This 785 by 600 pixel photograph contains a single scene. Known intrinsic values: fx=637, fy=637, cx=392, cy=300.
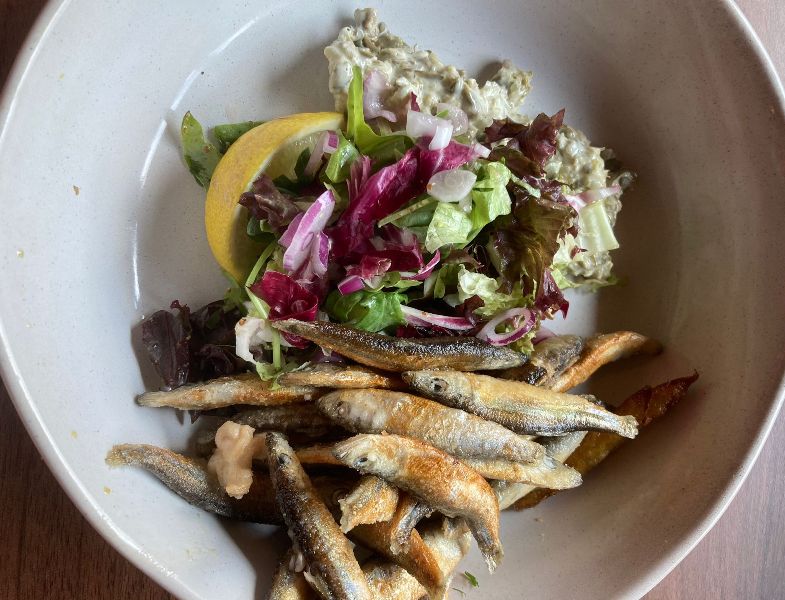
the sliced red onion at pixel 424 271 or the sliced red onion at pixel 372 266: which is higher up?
the sliced red onion at pixel 424 271

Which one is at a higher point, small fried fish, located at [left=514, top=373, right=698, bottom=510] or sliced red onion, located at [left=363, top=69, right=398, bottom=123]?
sliced red onion, located at [left=363, top=69, right=398, bottom=123]

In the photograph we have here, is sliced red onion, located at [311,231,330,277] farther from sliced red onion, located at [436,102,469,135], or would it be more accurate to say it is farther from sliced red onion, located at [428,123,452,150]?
sliced red onion, located at [436,102,469,135]

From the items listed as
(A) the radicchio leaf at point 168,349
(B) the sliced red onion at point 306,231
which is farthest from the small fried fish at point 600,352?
(A) the radicchio leaf at point 168,349

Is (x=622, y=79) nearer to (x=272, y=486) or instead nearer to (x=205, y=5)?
(x=205, y=5)

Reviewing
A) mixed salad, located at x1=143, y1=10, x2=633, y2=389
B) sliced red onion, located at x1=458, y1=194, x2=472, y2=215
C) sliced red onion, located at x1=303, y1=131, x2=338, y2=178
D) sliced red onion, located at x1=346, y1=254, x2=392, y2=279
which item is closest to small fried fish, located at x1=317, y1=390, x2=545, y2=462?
mixed salad, located at x1=143, y1=10, x2=633, y2=389

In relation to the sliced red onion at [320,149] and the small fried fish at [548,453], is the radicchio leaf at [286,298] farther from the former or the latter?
the small fried fish at [548,453]

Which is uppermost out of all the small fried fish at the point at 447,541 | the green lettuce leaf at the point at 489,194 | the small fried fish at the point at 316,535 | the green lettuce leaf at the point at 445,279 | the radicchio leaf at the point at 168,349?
the green lettuce leaf at the point at 489,194

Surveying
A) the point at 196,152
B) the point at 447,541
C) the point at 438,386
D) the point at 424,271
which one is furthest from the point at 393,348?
the point at 196,152
